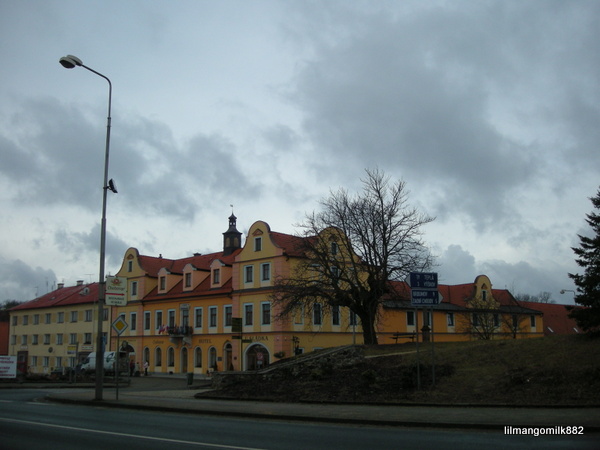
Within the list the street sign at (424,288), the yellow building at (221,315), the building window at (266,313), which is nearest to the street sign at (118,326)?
the street sign at (424,288)

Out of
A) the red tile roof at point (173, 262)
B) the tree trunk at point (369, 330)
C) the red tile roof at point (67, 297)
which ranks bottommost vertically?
the tree trunk at point (369, 330)

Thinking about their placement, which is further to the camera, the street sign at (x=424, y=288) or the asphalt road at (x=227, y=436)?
the street sign at (x=424, y=288)

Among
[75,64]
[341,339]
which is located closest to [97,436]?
[75,64]

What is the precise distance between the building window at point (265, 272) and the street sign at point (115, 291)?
29.6 m

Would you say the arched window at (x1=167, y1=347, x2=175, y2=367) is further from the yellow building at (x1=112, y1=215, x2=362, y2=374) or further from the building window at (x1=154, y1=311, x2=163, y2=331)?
the building window at (x1=154, y1=311, x2=163, y2=331)

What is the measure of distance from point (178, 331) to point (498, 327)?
32732mm

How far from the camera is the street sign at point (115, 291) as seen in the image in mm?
22763

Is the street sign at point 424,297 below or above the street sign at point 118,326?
above

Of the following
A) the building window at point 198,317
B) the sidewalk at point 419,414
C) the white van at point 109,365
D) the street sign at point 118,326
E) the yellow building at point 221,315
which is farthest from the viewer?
the building window at point 198,317

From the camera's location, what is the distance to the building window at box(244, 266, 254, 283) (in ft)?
180

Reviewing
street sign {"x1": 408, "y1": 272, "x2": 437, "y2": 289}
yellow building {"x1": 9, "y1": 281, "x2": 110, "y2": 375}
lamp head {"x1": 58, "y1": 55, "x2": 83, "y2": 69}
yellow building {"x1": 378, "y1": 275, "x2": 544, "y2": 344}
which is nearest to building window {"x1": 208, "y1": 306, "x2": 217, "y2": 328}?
yellow building {"x1": 378, "y1": 275, "x2": 544, "y2": 344}

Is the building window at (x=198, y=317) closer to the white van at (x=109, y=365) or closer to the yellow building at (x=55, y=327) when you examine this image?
the white van at (x=109, y=365)

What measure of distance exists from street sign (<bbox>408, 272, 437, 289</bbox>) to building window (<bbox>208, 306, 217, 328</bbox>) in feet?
131

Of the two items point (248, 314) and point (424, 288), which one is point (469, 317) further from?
point (424, 288)
